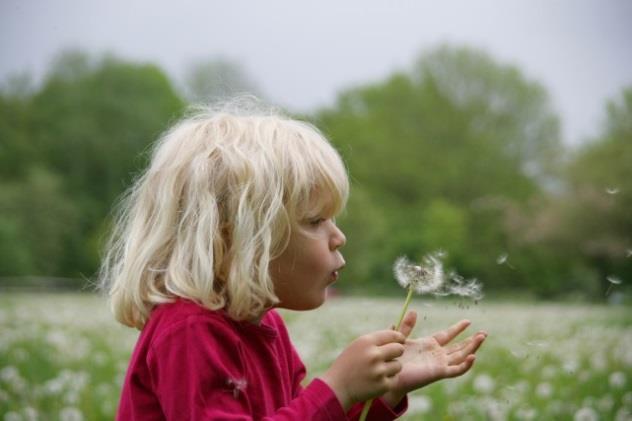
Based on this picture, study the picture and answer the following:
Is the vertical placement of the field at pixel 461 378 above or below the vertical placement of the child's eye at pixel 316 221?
below

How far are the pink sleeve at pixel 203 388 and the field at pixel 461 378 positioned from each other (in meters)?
0.36

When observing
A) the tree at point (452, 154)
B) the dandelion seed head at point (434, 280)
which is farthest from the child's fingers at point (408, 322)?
the tree at point (452, 154)

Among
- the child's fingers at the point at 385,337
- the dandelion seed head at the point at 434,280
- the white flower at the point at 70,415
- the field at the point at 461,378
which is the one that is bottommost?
the field at the point at 461,378

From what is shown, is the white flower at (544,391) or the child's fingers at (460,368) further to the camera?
the white flower at (544,391)

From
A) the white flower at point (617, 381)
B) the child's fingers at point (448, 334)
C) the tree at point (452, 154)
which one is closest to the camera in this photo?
the child's fingers at point (448, 334)

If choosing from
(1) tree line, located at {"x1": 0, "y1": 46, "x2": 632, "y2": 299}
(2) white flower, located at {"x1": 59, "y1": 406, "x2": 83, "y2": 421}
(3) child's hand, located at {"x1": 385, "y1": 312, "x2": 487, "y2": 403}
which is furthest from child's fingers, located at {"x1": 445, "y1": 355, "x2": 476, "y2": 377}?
(1) tree line, located at {"x1": 0, "y1": 46, "x2": 632, "y2": 299}

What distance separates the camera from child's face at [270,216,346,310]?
7.13ft

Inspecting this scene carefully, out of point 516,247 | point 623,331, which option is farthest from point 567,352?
point 516,247

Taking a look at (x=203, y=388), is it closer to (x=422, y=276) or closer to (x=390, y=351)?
(x=390, y=351)

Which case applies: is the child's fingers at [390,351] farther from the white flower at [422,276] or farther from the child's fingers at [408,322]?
the child's fingers at [408,322]

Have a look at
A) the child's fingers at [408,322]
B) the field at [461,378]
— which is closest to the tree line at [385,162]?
the field at [461,378]

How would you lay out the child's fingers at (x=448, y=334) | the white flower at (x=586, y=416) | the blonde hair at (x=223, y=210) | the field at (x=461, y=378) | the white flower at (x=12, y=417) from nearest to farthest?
the blonde hair at (x=223, y=210), the child's fingers at (x=448, y=334), the white flower at (x=586, y=416), the white flower at (x=12, y=417), the field at (x=461, y=378)

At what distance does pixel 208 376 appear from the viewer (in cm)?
197

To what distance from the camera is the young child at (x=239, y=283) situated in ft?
6.55
